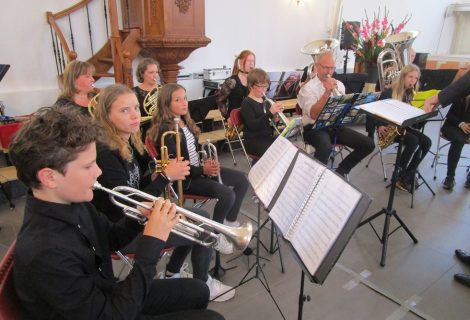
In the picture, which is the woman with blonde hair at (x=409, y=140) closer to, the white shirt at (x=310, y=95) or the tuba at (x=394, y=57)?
the tuba at (x=394, y=57)

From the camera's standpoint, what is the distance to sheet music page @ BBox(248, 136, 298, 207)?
4.78ft

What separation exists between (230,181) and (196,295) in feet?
4.04

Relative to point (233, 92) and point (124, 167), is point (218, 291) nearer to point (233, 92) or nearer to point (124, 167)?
point (124, 167)

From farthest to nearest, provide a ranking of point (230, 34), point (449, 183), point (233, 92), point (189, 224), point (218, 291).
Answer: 1. point (230, 34)
2. point (233, 92)
3. point (449, 183)
4. point (218, 291)
5. point (189, 224)

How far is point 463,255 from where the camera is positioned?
233 centimetres

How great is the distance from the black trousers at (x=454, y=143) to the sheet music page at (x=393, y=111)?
157cm

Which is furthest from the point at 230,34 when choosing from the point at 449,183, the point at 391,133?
the point at 449,183

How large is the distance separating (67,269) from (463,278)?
2354 mm

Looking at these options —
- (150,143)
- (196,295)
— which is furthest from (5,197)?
(196,295)

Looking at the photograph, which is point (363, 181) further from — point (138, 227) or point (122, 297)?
point (122, 297)

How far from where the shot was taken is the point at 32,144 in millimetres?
914

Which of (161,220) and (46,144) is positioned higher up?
(46,144)

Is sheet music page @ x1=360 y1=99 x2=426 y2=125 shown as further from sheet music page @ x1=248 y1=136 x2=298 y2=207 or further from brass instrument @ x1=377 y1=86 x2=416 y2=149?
brass instrument @ x1=377 y1=86 x2=416 y2=149

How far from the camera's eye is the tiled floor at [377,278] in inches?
74.9
